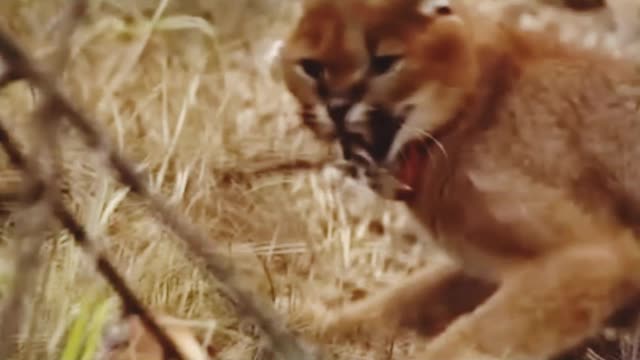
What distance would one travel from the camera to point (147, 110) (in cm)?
109

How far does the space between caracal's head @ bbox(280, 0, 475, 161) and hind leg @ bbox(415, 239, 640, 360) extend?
142mm

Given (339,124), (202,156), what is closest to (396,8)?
(339,124)

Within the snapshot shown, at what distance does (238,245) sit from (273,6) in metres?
0.23

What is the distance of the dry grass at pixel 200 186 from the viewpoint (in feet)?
3.32

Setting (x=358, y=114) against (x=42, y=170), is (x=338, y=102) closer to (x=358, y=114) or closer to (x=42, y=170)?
(x=358, y=114)

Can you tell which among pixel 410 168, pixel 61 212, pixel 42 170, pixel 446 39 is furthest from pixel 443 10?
pixel 42 170

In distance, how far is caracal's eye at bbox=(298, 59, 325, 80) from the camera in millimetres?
989

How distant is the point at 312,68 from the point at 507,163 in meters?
0.17

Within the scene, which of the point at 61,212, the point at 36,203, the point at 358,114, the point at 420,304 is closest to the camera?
the point at 36,203

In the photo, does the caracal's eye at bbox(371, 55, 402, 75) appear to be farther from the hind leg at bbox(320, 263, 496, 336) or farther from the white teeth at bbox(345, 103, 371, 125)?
the hind leg at bbox(320, 263, 496, 336)

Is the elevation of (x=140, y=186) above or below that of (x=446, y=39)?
above

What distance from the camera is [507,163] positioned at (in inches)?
40.4

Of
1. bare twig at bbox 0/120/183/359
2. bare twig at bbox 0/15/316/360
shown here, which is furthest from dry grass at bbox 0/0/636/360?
bare twig at bbox 0/15/316/360

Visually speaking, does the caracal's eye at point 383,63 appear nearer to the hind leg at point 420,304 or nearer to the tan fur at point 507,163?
the tan fur at point 507,163
